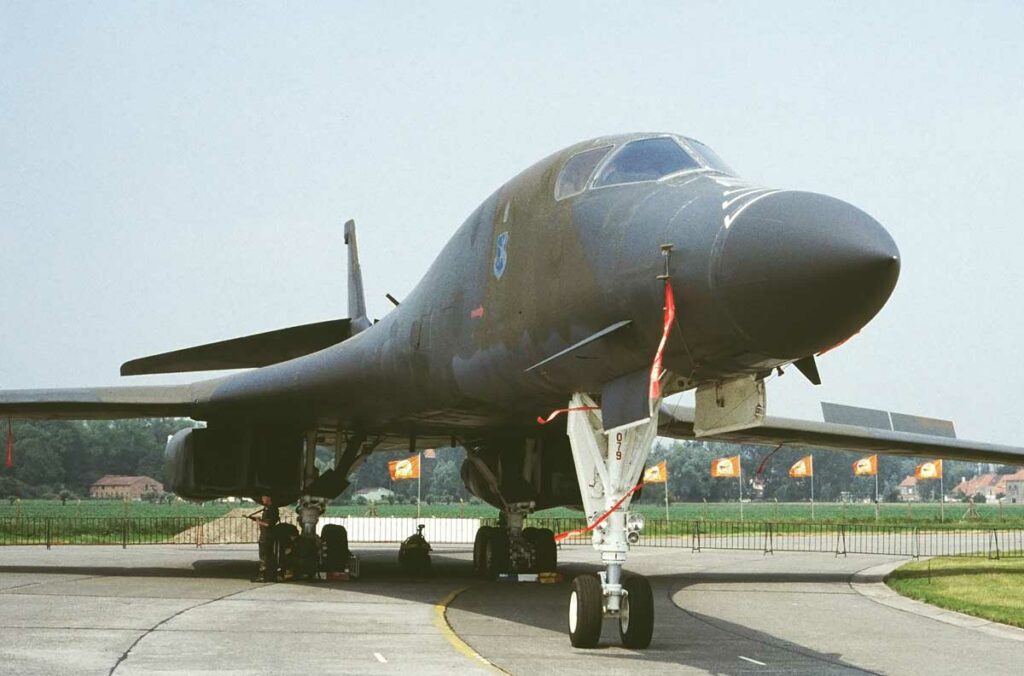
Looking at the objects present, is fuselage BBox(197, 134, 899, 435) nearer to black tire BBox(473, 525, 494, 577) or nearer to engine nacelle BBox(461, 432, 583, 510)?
engine nacelle BBox(461, 432, 583, 510)

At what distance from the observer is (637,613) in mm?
9078

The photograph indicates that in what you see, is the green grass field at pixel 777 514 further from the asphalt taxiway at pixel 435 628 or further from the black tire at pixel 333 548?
the asphalt taxiway at pixel 435 628

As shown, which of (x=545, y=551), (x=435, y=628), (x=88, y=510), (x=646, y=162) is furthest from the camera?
(x=88, y=510)

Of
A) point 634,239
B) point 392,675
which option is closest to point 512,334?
point 634,239

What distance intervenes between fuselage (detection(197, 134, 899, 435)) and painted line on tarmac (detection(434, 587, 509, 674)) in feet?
6.85

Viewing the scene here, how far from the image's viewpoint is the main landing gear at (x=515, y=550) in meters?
17.0

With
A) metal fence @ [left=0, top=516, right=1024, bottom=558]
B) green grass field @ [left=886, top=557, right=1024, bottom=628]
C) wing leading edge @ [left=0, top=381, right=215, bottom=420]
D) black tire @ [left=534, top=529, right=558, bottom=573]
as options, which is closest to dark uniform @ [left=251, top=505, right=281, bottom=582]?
wing leading edge @ [left=0, top=381, right=215, bottom=420]

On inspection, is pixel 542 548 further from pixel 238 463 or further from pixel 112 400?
pixel 112 400

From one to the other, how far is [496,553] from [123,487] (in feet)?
400

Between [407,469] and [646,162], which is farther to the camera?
[407,469]

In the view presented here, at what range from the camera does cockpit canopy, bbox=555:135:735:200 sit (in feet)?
31.2

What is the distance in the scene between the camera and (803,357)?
Answer: 323 inches

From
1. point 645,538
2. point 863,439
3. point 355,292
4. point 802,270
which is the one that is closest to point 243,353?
point 355,292

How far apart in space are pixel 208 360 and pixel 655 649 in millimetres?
11341
